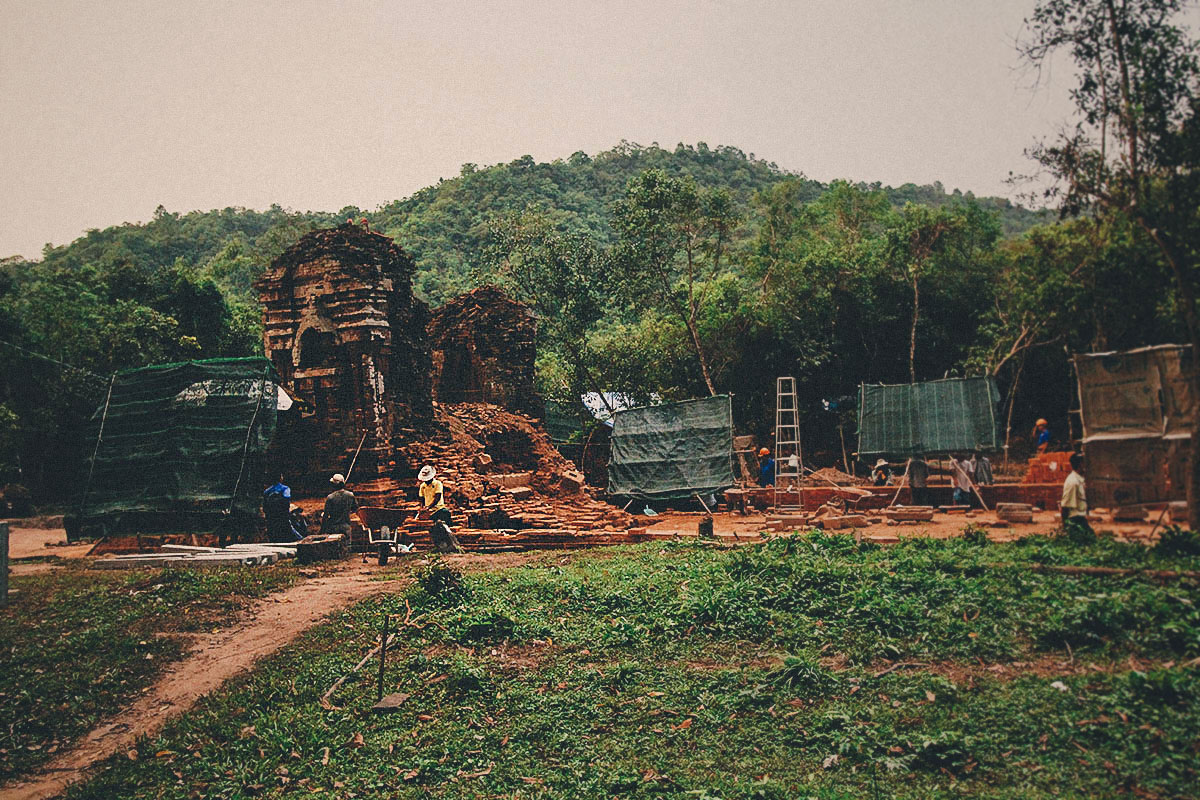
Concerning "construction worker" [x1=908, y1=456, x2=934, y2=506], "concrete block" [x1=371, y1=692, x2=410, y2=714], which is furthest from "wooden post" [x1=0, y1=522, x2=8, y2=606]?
"construction worker" [x1=908, y1=456, x2=934, y2=506]

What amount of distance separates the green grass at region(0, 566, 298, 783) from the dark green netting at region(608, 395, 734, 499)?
897cm

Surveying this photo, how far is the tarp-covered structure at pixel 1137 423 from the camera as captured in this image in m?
8.93

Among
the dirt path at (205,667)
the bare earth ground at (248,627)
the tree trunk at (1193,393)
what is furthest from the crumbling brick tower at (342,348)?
the tree trunk at (1193,393)

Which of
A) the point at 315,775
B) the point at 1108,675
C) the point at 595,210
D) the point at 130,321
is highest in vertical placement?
the point at 595,210

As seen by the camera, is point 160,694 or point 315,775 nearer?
point 315,775

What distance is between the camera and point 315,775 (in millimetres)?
6570

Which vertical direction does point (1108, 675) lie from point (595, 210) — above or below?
below

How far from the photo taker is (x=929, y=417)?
17.4 metres

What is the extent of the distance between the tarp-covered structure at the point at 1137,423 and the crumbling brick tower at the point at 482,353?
1717cm

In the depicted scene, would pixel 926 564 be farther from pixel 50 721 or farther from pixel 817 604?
pixel 50 721

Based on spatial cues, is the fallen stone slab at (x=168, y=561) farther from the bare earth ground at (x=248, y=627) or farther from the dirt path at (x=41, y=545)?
the dirt path at (x=41, y=545)

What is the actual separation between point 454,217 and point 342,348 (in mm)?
49356

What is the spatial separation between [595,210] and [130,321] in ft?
143

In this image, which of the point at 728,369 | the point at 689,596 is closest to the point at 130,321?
the point at 728,369
